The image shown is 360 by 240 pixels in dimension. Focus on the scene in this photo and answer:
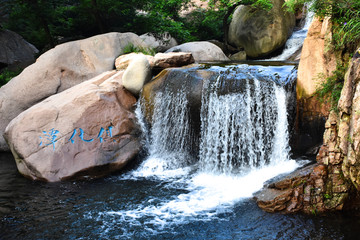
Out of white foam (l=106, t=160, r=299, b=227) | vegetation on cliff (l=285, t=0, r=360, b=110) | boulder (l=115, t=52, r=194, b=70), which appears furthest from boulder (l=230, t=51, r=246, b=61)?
white foam (l=106, t=160, r=299, b=227)

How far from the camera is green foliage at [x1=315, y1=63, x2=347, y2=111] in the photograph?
4.65m

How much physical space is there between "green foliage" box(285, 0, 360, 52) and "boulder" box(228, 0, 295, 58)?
6717 millimetres

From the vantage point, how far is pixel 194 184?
5355 millimetres

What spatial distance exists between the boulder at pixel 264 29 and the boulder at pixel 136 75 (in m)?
6.15

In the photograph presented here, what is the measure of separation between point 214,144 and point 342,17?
313cm

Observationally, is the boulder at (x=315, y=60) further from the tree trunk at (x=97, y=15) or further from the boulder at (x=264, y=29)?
the tree trunk at (x=97, y=15)

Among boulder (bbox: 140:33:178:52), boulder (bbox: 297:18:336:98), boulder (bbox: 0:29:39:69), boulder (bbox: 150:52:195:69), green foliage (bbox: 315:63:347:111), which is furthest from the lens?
boulder (bbox: 0:29:39:69)

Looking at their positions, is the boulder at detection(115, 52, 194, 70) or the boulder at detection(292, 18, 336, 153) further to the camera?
the boulder at detection(115, 52, 194, 70)

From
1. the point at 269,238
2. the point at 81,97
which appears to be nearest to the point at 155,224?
the point at 269,238

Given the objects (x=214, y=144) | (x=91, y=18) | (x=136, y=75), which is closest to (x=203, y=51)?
(x=136, y=75)

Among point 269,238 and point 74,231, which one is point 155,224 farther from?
point 269,238

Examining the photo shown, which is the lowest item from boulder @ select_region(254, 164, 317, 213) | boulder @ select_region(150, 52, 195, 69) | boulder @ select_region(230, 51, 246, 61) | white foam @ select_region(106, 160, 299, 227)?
white foam @ select_region(106, 160, 299, 227)

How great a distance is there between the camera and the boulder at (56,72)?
768cm

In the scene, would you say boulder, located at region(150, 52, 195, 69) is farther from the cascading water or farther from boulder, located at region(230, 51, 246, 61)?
boulder, located at region(230, 51, 246, 61)
